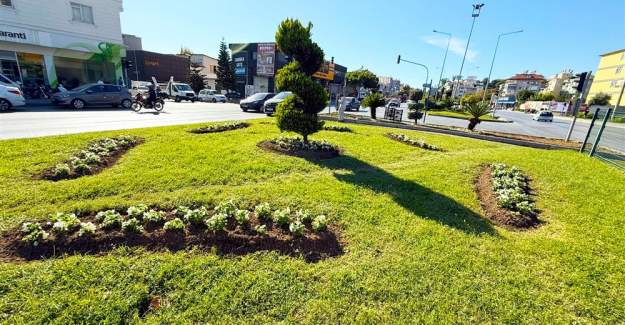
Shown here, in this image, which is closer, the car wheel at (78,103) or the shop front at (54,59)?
the car wheel at (78,103)

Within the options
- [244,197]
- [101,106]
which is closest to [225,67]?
[101,106]

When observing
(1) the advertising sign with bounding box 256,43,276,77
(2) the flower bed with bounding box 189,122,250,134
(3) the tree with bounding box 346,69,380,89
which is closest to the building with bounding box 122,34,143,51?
(1) the advertising sign with bounding box 256,43,276,77

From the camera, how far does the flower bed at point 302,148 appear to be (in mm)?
7188

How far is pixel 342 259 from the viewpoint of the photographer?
3.11 meters

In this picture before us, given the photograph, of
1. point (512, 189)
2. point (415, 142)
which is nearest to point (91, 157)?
point (512, 189)

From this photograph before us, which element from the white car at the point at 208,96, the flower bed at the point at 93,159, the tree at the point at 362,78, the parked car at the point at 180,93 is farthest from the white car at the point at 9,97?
the tree at the point at 362,78

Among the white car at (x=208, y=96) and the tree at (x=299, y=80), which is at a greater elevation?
the tree at (x=299, y=80)

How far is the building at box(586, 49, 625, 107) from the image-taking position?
56500 millimetres

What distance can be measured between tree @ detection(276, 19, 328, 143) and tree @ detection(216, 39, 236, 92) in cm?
3949

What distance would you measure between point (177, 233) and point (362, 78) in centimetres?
6688

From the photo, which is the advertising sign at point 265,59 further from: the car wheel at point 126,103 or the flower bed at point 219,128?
the flower bed at point 219,128

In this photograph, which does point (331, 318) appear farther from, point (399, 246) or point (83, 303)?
point (83, 303)

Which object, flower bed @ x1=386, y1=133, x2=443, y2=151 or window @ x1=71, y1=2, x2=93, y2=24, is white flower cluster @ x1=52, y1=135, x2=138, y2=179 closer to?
flower bed @ x1=386, y1=133, x2=443, y2=151

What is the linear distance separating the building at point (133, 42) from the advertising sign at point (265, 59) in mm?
18275
